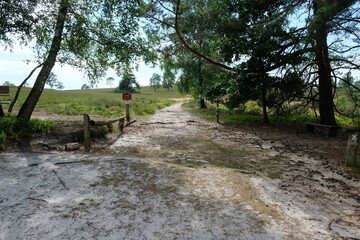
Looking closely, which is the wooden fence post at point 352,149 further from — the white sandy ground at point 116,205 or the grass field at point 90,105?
the grass field at point 90,105

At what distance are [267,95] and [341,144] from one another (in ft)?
18.6

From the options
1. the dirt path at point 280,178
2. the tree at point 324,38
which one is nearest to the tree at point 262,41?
the tree at point 324,38

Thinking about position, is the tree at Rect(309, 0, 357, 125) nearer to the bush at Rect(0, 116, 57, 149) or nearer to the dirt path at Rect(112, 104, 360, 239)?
the dirt path at Rect(112, 104, 360, 239)

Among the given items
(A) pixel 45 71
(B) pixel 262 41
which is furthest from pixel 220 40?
(A) pixel 45 71

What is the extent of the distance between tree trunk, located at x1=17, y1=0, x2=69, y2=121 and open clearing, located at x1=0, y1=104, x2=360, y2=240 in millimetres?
3023

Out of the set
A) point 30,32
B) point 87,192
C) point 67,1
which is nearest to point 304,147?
point 87,192

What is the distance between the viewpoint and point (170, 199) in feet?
10.4

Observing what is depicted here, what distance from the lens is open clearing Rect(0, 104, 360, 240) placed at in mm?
2453

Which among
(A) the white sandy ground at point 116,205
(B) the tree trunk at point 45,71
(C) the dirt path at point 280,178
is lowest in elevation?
(C) the dirt path at point 280,178

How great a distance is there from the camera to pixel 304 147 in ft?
24.8

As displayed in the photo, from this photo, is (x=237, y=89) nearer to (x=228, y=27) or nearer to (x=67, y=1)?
(x=228, y=27)

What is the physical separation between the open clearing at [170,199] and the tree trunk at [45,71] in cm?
302

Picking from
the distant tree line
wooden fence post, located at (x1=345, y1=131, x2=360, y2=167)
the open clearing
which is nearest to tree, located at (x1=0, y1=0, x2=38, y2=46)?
the distant tree line

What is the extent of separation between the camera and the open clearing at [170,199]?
8.05ft
